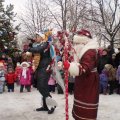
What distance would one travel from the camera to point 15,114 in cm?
700

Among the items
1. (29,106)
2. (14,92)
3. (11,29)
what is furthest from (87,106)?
(11,29)

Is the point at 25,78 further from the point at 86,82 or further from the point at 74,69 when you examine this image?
the point at 74,69

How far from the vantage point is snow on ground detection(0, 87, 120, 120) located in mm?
6781

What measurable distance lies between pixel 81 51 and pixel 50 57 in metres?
2.04

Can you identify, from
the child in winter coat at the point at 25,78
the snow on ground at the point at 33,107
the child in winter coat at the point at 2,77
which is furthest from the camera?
the child in winter coat at the point at 25,78

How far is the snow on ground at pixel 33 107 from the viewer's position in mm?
6781

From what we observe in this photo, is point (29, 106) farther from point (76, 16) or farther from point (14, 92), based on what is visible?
point (76, 16)

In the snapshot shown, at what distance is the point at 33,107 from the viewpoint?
7617 millimetres

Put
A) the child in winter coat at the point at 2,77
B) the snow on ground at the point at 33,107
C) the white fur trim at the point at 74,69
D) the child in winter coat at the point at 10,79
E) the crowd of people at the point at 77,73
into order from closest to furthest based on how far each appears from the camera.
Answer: the white fur trim at the point at 74,69
the crowd of people at the point at 77,73
the snow on ground at the point at 33,107
the child in winter coat at the point at 2,77
the child in winter coat at the point at 10,79

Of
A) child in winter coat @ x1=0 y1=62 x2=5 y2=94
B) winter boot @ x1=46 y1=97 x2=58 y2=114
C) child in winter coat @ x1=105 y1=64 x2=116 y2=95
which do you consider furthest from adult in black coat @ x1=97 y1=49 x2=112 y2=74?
winter boot @ x1=46 y1=97 x2=58 y2=114

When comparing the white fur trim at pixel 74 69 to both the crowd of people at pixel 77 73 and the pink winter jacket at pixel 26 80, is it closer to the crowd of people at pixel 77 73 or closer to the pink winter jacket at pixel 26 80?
the crowd of people at pixel 77 73

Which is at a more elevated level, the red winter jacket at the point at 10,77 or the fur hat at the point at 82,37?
the fur hat at the point at 82,37

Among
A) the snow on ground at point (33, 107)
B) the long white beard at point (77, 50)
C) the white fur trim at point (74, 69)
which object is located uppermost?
the long white beard at point (77, 50)

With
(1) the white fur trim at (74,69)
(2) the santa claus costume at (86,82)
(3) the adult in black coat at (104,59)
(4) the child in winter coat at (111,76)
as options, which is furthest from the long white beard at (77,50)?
(3) the adult in black coat at (104,59)
